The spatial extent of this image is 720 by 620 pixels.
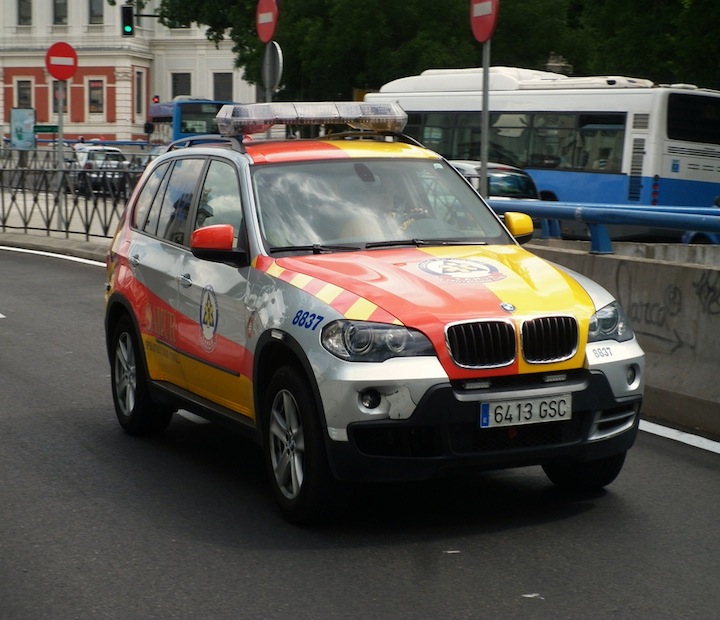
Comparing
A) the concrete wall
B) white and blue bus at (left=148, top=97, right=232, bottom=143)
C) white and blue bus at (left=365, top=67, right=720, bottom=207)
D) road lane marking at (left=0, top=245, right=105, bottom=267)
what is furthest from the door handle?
white and blue bus at (left=148, top=97, right=232, bottom=143)

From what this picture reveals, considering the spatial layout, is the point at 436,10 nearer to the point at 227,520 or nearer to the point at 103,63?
the point at 227,520

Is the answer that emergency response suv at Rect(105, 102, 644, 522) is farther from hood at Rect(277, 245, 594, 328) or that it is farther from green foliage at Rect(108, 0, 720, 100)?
green foliage at Rect(108, 0, 720, 100)

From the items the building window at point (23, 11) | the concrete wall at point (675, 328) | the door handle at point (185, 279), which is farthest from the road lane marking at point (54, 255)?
the building window at point (23, 11)

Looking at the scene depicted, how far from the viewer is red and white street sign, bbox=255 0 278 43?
1738 cm

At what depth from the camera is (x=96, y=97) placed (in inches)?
3295

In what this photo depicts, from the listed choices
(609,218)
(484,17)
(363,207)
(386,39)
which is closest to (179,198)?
(363,207)

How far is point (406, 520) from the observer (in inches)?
247

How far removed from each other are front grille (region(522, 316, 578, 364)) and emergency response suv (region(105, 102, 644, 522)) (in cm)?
1

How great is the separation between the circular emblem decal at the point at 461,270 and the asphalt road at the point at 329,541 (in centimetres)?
103

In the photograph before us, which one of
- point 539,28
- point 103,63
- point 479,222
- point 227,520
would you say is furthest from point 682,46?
point 103,63

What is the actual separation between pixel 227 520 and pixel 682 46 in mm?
20515

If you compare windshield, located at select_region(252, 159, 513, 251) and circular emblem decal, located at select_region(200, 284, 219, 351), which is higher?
windshield, located at select_region(252, 159, 513, 251)

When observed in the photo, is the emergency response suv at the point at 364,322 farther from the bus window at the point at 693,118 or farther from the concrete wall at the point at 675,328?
the bus window at the point at 693,118

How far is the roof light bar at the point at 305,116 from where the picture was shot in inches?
298
